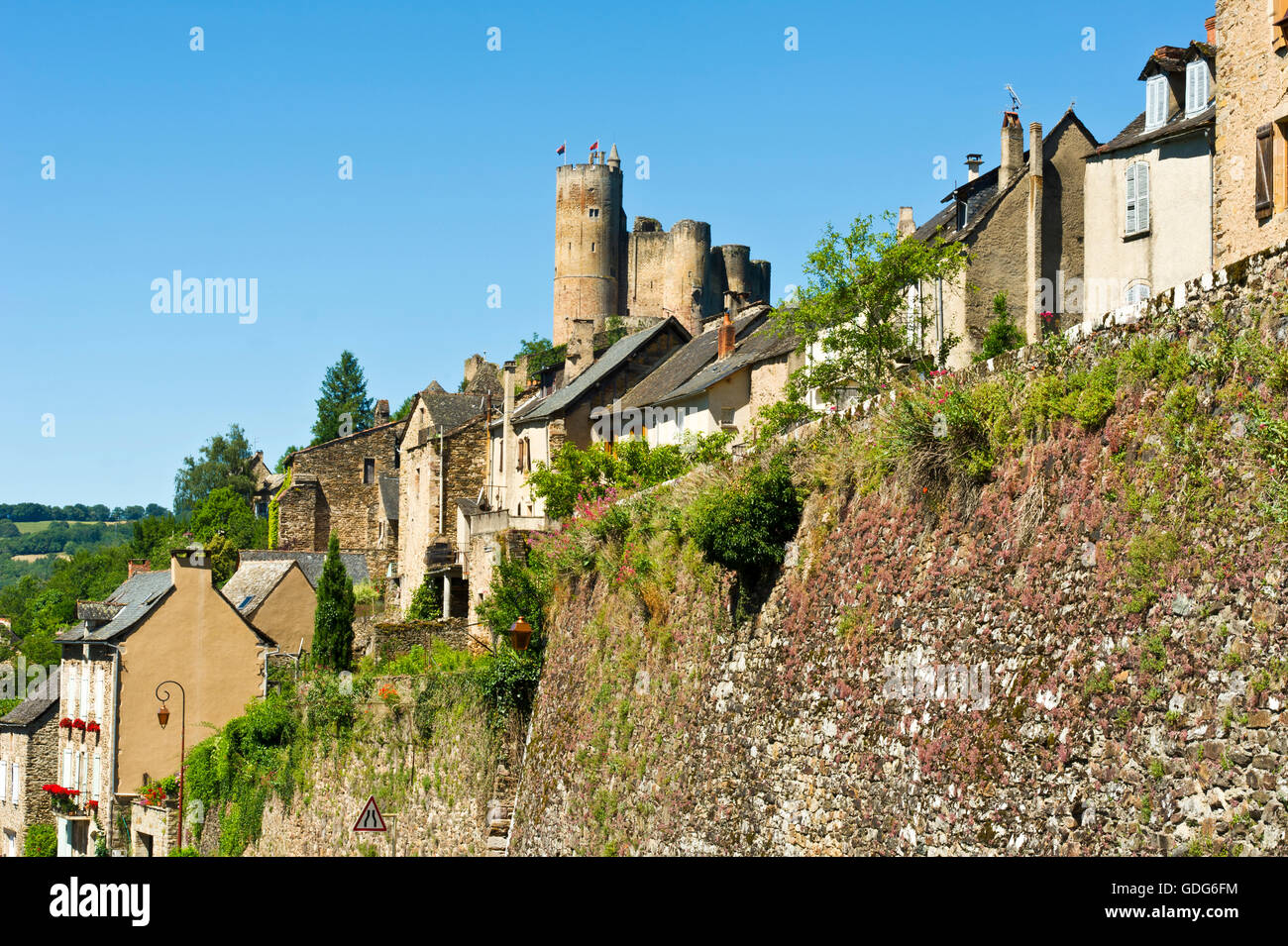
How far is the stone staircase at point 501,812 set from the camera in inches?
810

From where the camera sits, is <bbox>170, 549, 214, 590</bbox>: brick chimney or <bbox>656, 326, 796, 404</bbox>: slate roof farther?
<bbox>170, 549, 214, 590</bbox>: brick chimney

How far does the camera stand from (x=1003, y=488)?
10.7 m

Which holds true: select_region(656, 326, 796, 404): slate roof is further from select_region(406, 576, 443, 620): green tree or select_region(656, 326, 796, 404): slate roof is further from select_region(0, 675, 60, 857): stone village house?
select_region(0, 675, 60, 857): stone village house

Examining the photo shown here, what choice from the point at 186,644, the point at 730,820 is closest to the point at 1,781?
the point at 186,644

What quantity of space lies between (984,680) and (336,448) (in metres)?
58.8

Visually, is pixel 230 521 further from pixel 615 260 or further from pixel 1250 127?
pixel 1250 127

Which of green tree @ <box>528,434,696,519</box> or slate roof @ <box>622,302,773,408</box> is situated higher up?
Result: slate roof @ <box>622,302,773,408</box>

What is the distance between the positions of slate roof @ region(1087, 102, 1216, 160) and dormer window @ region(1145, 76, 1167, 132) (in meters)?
0.16

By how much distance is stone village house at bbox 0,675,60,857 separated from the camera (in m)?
43.2

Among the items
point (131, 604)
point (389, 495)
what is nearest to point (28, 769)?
point (131, 604)

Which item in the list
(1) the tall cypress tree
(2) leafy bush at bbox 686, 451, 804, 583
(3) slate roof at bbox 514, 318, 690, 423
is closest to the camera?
(2) leafy bush at bbox 686, 451, 804, 583

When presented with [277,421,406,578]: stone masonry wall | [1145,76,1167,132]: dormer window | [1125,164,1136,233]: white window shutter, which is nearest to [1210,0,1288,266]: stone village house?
[1145,76,1167,132]: dormer window

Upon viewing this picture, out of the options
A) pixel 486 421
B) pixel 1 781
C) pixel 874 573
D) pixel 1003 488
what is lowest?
pixel 1 781
